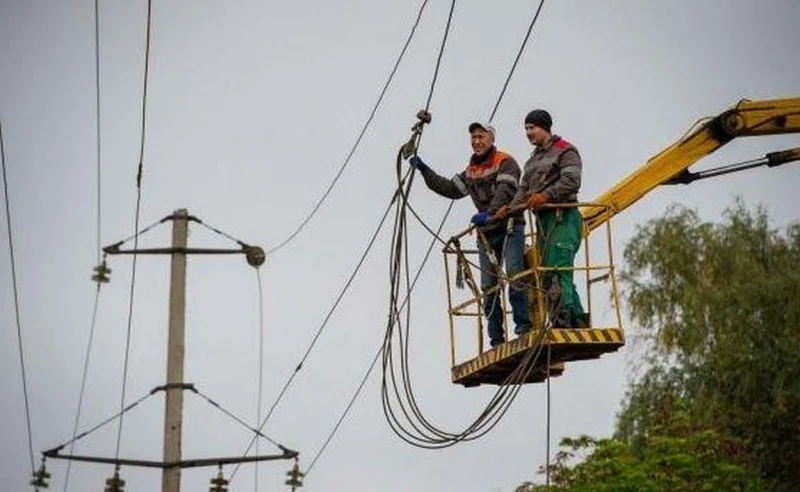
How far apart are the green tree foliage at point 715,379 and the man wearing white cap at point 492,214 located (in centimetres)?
1602

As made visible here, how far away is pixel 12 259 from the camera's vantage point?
64.9 feet

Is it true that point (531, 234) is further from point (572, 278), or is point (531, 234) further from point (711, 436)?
point (711, 436)

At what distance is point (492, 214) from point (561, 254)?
0.88m

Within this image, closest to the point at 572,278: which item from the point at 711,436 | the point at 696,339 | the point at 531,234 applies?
the point at 531,234

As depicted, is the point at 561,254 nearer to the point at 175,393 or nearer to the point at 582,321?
the point at 582,321

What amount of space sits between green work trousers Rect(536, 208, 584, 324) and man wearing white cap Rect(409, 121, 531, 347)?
0.34 m

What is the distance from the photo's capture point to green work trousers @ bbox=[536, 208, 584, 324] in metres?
13.2

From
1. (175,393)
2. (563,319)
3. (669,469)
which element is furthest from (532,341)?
(669,469)

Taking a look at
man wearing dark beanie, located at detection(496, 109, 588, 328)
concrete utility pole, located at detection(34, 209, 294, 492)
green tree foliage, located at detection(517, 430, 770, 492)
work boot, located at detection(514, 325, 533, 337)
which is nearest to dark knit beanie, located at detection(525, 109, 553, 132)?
man wearing dark beanie, located at detection(496, 109, 588, 328)

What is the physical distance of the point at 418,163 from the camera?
1429cm

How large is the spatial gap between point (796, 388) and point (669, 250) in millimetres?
5779

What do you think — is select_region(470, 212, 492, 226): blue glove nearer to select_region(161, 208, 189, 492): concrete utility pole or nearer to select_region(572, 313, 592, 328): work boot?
select_region(572, 313, 592, 328): work boot

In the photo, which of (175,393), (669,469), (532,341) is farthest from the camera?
(669,469)

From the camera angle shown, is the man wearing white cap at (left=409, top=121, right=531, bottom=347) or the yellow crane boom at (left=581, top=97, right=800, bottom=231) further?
the yellow crane boom at (left=581, top=97, right=800, bottom=231)
